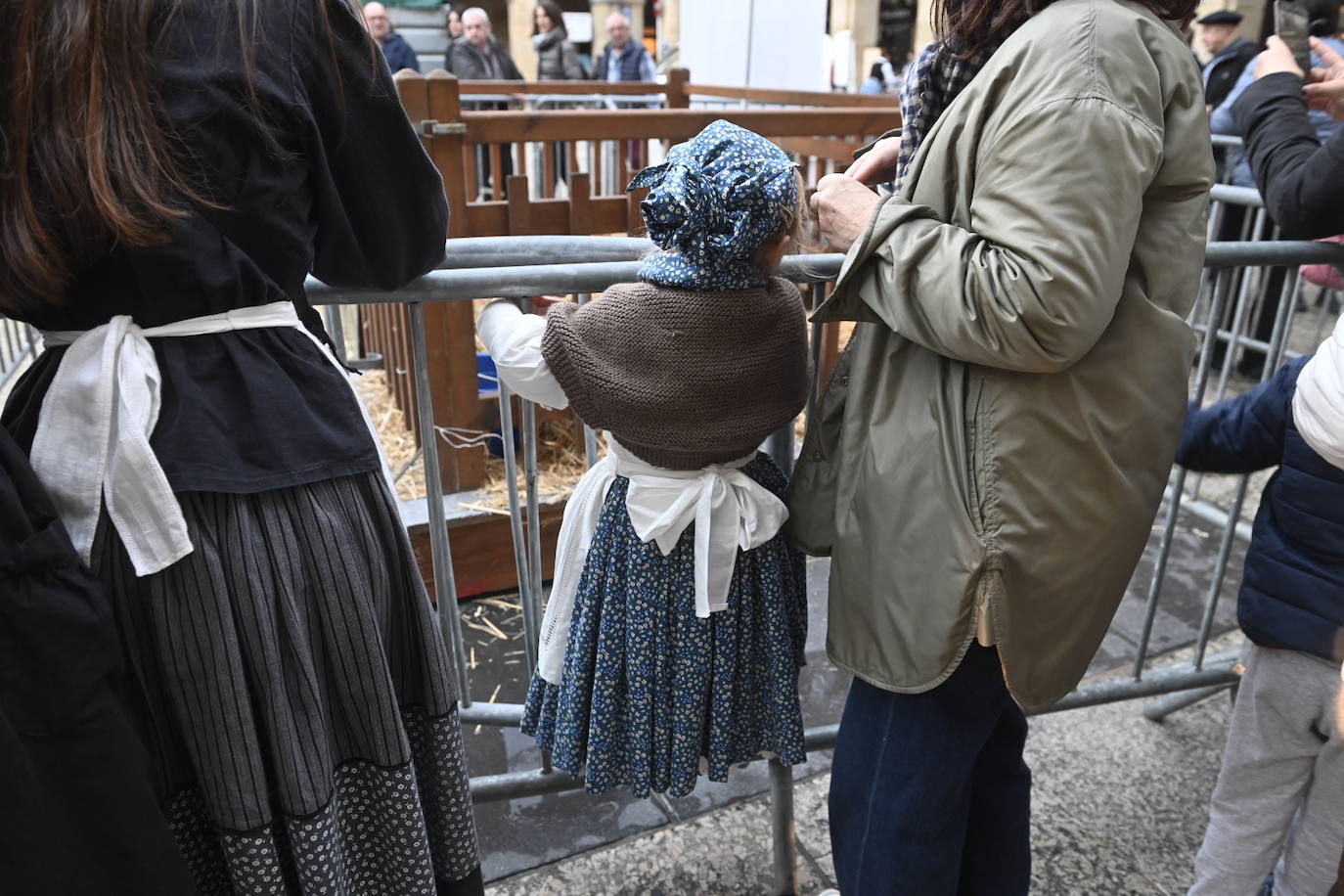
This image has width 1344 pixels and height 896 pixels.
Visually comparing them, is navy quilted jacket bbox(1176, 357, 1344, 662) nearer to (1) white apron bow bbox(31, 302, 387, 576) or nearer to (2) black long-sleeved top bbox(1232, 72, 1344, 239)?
(2) black long-sleeved top bbox(1232, 72, 1344, 239)

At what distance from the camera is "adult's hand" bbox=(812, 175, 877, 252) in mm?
1648

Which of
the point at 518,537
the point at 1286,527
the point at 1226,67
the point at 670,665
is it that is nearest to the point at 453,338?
the point at 518,537

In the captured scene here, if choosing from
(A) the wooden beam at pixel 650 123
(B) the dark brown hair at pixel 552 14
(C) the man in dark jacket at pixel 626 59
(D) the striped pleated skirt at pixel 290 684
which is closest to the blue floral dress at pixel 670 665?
(D) the striped pleated skirt at pixel 290 684

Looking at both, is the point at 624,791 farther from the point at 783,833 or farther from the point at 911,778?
the point at 911,778

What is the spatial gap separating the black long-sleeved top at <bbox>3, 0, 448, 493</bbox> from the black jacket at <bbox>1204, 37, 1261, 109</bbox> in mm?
6586

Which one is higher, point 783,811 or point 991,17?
point 991,17

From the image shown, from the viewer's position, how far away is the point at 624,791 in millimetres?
2840

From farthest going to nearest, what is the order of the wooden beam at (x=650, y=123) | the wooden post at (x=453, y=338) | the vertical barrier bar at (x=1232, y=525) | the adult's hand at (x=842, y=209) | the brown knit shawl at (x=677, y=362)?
the wooden beam at (x=650, y=123)
the wooden post at (x=453, y=338)
the vertical barrier bar at (x=1232, y=525)
the brown knit shawl at (x=677, y=362)
the adult's hand at (x=842, y=209)

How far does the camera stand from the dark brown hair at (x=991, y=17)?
4.99 ft

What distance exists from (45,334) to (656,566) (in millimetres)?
1049

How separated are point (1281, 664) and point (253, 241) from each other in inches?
82.3

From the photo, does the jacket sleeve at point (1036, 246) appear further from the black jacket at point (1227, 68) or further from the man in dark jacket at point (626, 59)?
the man in dark jacket at point (626, 59)

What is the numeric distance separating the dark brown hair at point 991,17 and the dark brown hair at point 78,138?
104 centimetres

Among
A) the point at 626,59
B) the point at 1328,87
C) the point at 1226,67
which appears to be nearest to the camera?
the point at 1328,87
